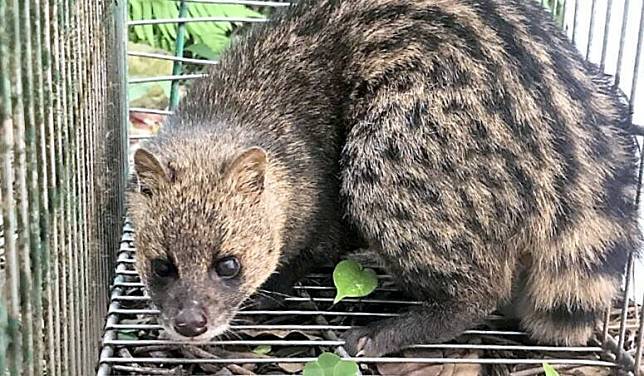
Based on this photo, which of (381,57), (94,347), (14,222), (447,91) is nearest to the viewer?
(14,222)

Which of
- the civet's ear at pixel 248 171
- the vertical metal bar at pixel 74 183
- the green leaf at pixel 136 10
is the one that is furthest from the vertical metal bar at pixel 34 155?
the green leaf at pixel 136 10

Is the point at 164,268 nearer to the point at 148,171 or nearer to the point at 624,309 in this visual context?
the point at 148,171

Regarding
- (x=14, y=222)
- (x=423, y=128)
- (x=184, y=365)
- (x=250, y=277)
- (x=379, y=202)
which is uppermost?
(x=14, y=222)

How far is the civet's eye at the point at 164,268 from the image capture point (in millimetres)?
3059

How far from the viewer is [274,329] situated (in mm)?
3312

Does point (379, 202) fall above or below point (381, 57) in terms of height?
below

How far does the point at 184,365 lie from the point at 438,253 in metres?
0.94

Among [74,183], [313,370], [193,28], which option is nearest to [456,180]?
[313,370]

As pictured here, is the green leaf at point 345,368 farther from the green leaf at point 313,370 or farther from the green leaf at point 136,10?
the green leaf at point 136,10

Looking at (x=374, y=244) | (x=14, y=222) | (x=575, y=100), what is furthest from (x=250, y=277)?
(x=14, y=222)

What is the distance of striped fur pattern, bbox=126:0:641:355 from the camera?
315 cm

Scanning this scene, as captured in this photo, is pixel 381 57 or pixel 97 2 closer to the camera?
pixel 97 2

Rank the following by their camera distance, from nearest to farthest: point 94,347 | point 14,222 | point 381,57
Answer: point 14,222
point 94,347
point 381,57

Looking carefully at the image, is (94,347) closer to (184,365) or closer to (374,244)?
(184,365)
